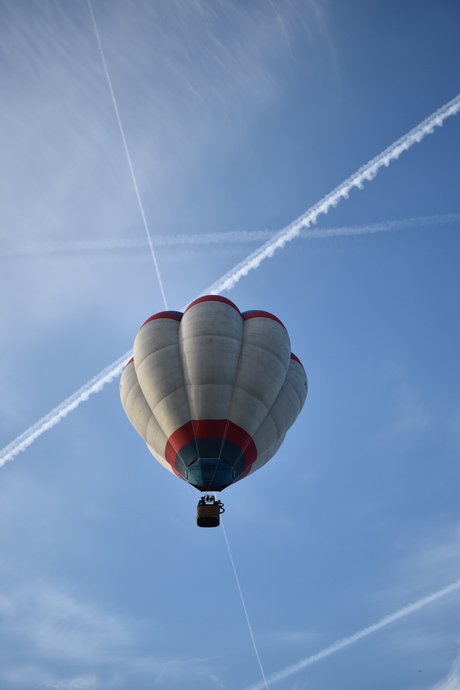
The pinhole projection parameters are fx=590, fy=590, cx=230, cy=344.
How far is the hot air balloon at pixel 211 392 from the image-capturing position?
20.7m

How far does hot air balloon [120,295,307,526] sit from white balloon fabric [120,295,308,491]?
0.12 feet

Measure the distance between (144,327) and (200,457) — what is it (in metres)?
5.70

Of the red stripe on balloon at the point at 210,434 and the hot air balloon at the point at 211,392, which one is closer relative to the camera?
the red stripe on balloon at the point at 210,434

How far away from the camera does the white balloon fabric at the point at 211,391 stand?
20.7 meters

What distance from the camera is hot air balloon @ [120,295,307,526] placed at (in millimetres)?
20703

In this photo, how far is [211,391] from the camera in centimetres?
2075

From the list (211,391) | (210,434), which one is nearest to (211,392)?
(211,391)

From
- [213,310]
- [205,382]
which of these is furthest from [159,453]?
[213,310]

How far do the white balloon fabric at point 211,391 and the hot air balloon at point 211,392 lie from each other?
0.04m

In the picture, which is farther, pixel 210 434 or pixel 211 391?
pixel 211 391

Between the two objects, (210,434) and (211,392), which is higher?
(211,392)

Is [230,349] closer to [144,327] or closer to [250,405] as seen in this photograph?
[250,405]

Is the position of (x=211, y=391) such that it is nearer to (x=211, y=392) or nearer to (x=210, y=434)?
(x=211, y=392)

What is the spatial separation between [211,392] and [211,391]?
4 cm
